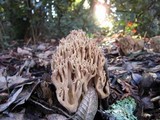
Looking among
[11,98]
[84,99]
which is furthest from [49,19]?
[84,99]

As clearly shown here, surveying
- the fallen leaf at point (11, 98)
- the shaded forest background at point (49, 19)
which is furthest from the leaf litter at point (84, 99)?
the shaded forest background at point (49, 19)

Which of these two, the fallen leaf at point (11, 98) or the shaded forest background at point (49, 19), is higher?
the shaded forest background at point (49, 19)

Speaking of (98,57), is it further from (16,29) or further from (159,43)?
(16,29)

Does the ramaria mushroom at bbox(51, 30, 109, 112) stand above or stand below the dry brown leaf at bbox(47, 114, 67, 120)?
above

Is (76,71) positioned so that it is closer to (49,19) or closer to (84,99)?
(84,99)

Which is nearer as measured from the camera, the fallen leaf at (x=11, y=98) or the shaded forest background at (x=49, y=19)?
the fallen leaf at (x=11, y=98)

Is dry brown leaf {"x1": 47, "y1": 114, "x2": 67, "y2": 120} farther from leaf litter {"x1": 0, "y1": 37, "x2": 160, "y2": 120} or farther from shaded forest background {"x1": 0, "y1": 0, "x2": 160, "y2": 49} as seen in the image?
shaded forest background {"x1": 0, "y1": 0, "x2": 160, "y2": 49}

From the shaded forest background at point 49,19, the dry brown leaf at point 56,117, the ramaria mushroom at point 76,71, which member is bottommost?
→ the dry brown leaf at point 56,117

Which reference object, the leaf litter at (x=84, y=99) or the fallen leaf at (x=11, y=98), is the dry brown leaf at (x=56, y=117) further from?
the fallen leaf at (x=11, y=98)

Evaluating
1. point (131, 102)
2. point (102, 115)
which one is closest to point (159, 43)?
point (131, 102)

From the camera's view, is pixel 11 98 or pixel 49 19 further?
pixel 49 19

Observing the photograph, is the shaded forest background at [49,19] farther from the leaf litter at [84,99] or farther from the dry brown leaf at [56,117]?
the dry brown leaf at [56,117]

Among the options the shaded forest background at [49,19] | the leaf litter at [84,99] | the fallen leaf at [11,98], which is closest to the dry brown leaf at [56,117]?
the leaf litter at [84,99]

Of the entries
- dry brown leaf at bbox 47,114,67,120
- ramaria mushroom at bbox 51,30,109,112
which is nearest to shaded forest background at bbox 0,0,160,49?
ramaria mushroom at bbox 51,30,109,112
